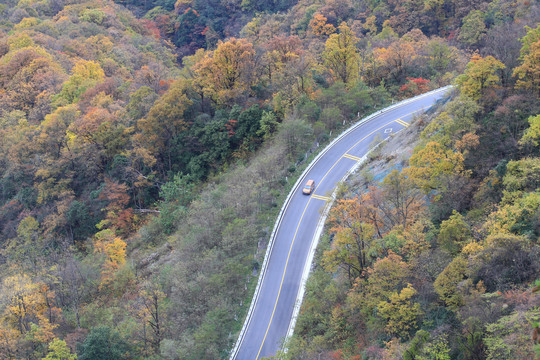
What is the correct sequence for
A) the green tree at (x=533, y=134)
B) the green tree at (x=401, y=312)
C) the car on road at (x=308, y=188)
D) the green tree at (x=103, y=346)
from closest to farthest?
the green tree at (x=401, y=312) → the green tree at (x=533, y=134) → the green tree at (x=103, y=346) → the car on road at (x=308, y=188)

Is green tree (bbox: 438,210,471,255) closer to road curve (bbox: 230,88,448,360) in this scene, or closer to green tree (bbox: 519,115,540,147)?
green tree (bbox: 519,115,540,147)

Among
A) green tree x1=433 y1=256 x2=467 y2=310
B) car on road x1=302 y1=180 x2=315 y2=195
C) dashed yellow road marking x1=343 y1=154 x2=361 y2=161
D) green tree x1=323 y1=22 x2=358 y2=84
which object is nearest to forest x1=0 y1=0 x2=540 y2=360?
green tree x1=433 y1=256 x2=467 y2=310

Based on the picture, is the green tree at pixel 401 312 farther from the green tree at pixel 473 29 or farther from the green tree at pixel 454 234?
the green tree at pixel 473 29

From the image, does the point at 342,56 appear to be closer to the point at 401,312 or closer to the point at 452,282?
the point at 452,282

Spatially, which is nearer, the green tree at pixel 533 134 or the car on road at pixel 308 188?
the green tree at pixel 533 134

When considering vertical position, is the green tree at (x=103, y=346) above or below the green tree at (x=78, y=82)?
below

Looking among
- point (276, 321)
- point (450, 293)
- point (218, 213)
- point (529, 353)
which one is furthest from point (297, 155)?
point (529, 353)

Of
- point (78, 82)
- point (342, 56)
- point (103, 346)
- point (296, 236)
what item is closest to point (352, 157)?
point (296, 236)

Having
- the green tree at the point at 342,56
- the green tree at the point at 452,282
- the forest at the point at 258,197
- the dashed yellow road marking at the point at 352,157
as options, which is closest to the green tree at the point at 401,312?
the forest at the point at 258,197

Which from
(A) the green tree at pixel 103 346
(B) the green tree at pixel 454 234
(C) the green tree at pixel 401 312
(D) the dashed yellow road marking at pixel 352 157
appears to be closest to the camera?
(C) the green tree at pixel 401 312
